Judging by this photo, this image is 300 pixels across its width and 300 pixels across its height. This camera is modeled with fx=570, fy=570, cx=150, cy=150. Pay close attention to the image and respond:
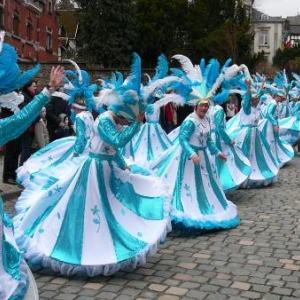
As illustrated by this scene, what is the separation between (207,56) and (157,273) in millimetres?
35783

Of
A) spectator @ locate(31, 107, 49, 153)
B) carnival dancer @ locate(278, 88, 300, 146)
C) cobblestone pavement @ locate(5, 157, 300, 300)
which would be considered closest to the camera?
cobblestone pavement @ locate(5, 157, 300, 300)

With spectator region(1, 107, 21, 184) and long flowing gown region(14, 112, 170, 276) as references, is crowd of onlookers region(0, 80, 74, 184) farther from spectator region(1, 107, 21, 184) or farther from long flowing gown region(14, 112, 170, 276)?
long flowing gown region(14, 112, 170, 276)

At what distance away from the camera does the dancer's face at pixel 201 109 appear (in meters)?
6.44

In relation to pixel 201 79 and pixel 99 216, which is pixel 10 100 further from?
pixel 201 79

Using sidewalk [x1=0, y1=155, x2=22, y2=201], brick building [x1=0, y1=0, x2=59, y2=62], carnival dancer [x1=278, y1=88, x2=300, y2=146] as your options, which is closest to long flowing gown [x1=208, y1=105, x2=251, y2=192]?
sidewalk [x1=0, y1=155, x2=22, y2=201]

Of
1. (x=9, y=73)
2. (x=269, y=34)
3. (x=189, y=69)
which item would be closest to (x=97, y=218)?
(x=9, y=73)

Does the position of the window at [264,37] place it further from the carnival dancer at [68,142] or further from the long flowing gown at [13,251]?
the long flowing gown at [13,251]

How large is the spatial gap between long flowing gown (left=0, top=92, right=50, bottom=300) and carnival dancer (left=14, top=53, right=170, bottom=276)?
1172 millimetres

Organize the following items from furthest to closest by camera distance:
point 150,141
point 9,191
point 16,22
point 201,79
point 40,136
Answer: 1. point 16,22
2. point 150,141
3. point 40,136
4. point 9,191
5. point 201,79

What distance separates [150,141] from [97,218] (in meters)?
5.52

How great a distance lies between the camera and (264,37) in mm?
87500

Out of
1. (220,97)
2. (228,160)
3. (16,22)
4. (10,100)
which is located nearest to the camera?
(10,100)

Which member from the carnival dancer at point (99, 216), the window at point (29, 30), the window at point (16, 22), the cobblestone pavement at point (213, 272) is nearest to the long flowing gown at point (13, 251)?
the cobblestone pavement at point (213, 272)

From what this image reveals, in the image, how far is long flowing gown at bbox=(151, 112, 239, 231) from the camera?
6.23m
